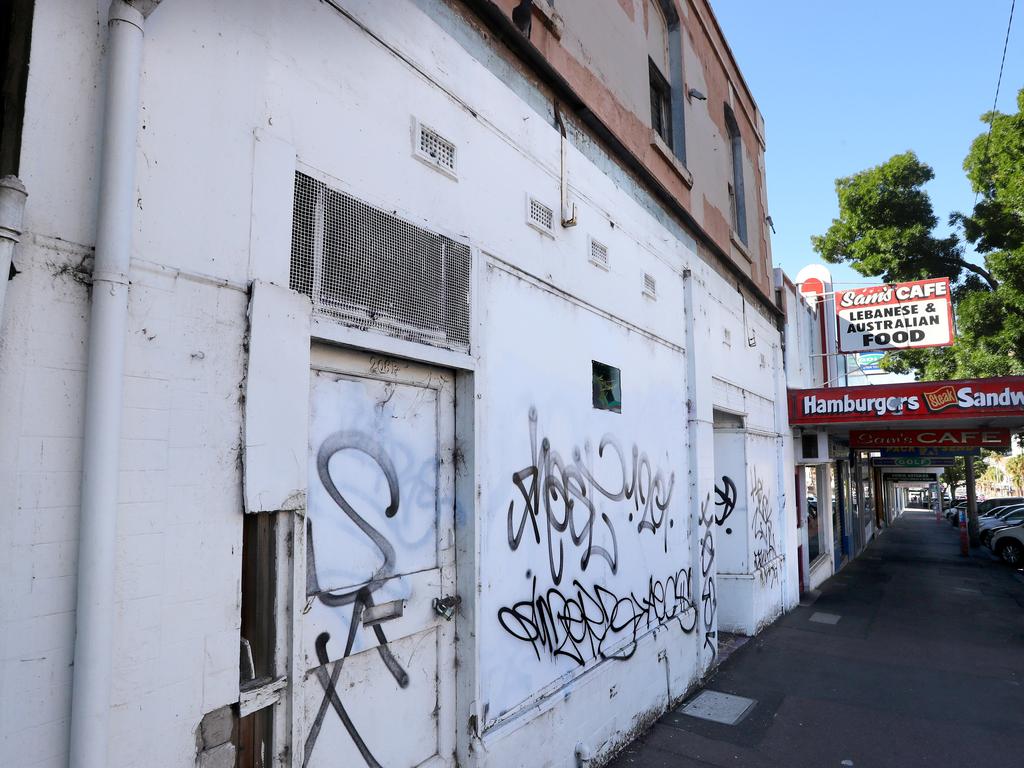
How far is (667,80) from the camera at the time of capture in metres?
8.33

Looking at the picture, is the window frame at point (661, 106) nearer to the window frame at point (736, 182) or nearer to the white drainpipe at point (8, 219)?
the window frame at point (736, 182)

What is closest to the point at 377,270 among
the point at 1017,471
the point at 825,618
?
the point at 825,618

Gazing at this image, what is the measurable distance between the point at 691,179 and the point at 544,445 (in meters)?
5.01

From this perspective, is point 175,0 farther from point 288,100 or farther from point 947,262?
point 947,262

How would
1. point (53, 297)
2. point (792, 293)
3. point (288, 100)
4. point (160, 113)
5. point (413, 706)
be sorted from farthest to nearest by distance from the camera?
point (792, 293), point (413, 706), point (288, 100), point (160, 113), point (53, 297)

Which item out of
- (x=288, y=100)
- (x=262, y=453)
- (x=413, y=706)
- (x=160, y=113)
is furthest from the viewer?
(x=413, y=706)

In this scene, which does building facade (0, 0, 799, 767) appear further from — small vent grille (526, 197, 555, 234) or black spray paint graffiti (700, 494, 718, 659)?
black spray paint graffiti (700, 494, 718, 659)

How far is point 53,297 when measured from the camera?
2227 mm

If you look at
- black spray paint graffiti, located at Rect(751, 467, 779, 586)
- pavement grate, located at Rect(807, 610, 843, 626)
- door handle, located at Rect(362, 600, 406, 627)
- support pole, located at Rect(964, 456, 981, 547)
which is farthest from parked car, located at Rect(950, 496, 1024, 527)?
door handle, located at Rect(362, 600, 406, 627)

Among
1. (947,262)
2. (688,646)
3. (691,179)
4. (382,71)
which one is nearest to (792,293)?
(691,179)

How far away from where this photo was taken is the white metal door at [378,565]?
10.3 feet

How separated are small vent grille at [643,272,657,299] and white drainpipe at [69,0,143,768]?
201 inches

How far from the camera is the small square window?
18.7ft

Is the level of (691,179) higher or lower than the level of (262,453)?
higher
